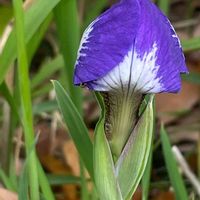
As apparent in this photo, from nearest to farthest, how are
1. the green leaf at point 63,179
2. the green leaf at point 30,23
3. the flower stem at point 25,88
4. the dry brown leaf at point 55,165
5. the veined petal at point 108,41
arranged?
the veined petal at point 108,41 → the flower stem at point 25,88 → the green leaf at point 30,23 → the green leaf at point 63,179 → the dry brown leaf at point 55,165

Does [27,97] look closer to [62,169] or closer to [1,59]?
[1,59]

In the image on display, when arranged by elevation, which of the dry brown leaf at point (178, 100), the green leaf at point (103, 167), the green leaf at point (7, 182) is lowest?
the dry brown leaf at point (178, 100)

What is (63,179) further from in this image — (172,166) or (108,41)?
(108,41)

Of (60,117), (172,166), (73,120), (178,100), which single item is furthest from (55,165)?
(73,120)

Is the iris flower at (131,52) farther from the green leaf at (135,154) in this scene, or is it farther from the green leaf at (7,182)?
the green leaf at (7,182)

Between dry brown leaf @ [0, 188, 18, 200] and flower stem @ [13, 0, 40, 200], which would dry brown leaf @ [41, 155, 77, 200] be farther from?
flower stem @ [13, 0, 40, 200]

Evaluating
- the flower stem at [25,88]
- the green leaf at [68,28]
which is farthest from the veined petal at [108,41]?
the green leaf at [68,28]
